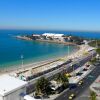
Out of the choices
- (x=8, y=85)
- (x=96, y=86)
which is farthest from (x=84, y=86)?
(x=8, y=85)

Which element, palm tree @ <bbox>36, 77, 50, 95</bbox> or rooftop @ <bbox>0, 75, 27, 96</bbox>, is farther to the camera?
palm tree @ <bbox>36, 77, 50, 95</bbox>

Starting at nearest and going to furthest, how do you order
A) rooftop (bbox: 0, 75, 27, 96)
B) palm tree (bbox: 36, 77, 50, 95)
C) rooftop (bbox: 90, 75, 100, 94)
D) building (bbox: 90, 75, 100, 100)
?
rooftop (bbox: 0, 75, 27, 96), palm tree (bbox: 36, 77, 50, 95), building (bbox: 90, 75, 100, 100), rooftop (bbox: 90, 75, 100, 94)

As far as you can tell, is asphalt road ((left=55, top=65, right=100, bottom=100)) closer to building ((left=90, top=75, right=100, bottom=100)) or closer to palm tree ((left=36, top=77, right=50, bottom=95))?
building ((left=90, top=75, right=100, bottom=100))

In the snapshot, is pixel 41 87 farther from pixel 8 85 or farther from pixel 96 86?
pixel 96 86

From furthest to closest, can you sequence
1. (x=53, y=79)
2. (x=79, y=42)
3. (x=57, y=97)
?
(x=79, y=42) < (x=53, y=79) < (x=57, y=97)

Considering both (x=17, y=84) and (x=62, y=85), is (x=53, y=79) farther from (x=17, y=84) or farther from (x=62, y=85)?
(x=17, y=84)

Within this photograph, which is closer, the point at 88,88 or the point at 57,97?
the point at 57,97

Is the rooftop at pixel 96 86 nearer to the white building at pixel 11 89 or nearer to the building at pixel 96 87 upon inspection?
the building at pixel 96 87

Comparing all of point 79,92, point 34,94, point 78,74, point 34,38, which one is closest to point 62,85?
point 79,92

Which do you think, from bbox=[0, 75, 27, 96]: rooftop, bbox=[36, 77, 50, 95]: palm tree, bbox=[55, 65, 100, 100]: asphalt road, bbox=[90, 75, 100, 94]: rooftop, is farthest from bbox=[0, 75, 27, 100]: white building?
bbox=[90, 75, 100, 94]: rooftop
